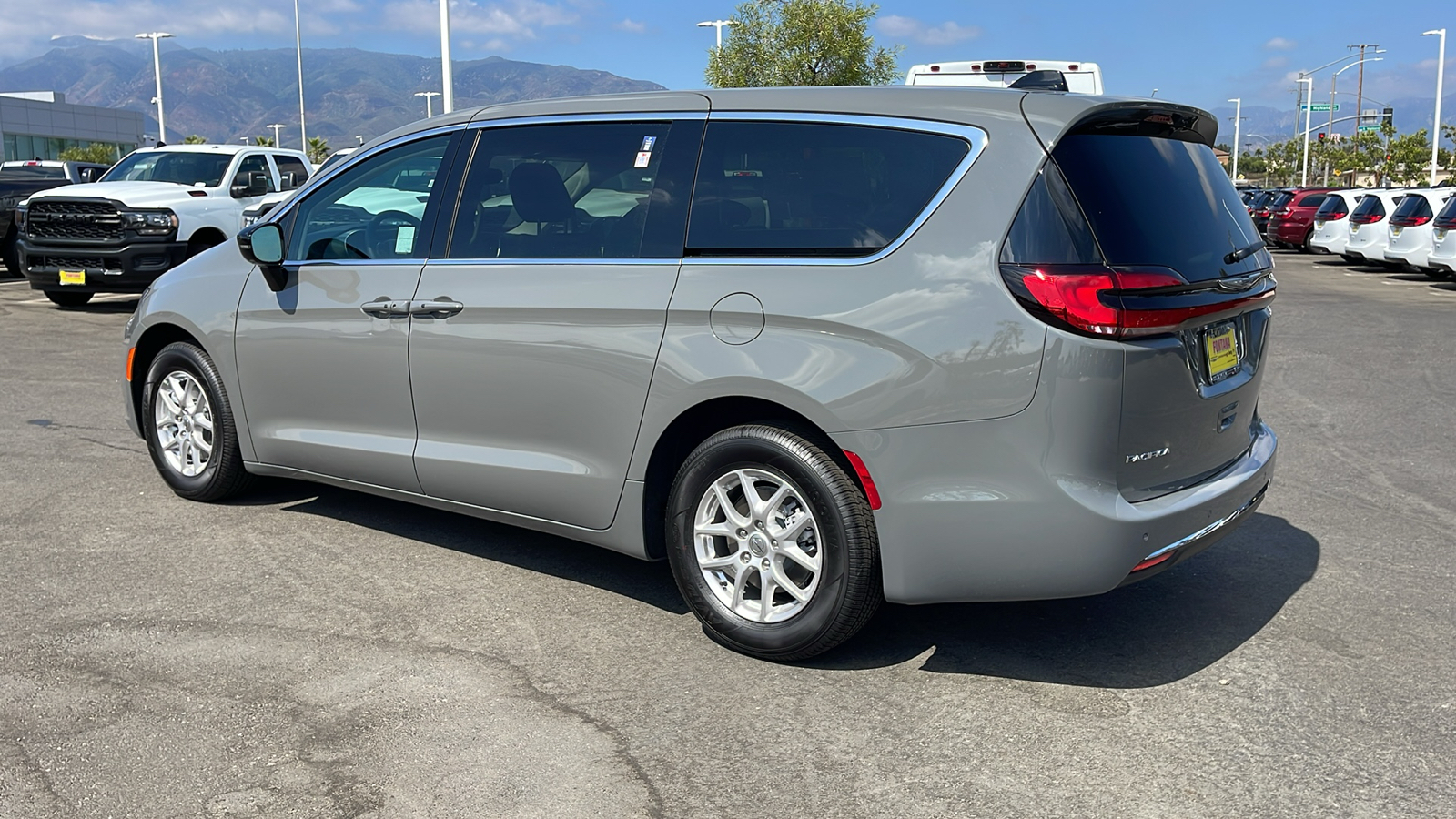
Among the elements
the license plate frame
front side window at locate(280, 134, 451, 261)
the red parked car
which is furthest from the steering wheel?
the red parked car

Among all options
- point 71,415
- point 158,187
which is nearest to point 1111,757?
point 71,415

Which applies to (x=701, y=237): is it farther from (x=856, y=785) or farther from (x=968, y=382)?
(x=856, y=785)

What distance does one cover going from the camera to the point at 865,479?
12.8 ft

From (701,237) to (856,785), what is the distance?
1.85 meters

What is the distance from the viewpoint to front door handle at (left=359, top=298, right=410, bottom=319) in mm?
4992

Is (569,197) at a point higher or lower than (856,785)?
higher

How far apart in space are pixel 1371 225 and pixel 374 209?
23976 mm

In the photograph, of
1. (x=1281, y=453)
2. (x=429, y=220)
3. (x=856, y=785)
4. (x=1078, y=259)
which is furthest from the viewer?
(x=1281, y=453)

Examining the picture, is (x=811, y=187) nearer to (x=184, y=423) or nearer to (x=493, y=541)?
(x=493, y=541)

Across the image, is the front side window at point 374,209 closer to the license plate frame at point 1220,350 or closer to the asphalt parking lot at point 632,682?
the asphalt parking lot at point 632,682

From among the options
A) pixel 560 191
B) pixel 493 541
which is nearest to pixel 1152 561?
pixel 560 191

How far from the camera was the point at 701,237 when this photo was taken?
4277 millimetres

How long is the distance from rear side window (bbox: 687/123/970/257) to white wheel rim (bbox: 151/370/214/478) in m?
2.94

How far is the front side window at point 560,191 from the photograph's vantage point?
4496 millimetres
